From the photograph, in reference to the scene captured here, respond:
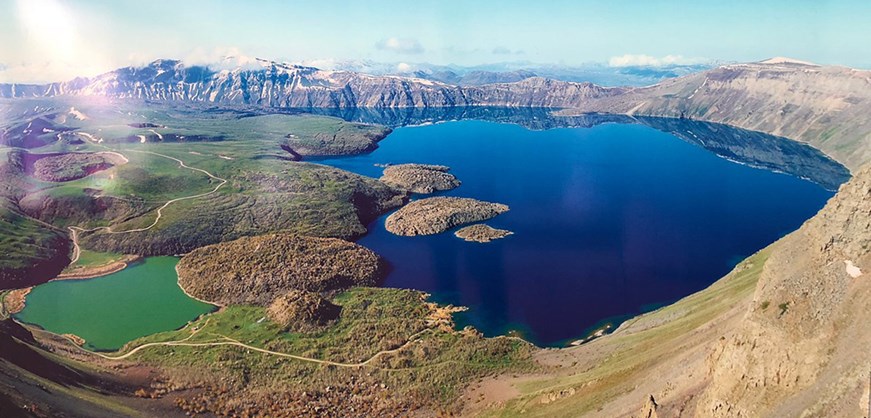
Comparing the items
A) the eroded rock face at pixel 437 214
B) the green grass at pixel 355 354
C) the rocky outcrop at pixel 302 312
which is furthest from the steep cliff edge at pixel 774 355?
the eroded rock face at pixel 437 214

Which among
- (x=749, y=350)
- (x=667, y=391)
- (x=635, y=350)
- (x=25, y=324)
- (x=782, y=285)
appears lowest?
(x=25, y=324)

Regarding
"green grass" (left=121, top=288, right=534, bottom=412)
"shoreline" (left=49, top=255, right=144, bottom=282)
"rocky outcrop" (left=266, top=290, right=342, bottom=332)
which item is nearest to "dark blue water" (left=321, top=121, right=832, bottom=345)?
"green grass" (left=121, top=288, right=534, bottom=412)

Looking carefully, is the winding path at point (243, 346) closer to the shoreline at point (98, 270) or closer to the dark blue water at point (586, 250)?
the dark blue water at point (586, 250)

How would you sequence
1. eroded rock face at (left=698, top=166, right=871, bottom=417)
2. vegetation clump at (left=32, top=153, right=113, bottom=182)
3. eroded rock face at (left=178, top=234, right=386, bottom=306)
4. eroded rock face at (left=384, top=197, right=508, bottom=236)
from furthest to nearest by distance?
vegetation clump at (left=32, top=153, right=113, bottom=182) → eroded rock face at (left=384, top=197, right=508, bottom=236) → eroded rock face at (left=178, top=234, right=386, bottom=306) → eroded rock face at (left=698, top=166, right=871, bottom=417)

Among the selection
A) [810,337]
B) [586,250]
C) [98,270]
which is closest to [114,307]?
[98,270]

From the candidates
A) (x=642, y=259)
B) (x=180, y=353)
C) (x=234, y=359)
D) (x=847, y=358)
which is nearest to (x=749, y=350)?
(x=847, y=358)

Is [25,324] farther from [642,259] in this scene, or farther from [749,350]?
[642,259]

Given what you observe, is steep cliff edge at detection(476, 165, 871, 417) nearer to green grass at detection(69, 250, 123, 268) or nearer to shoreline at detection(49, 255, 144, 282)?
shoreline at detection(49, 255, 144, 282)
